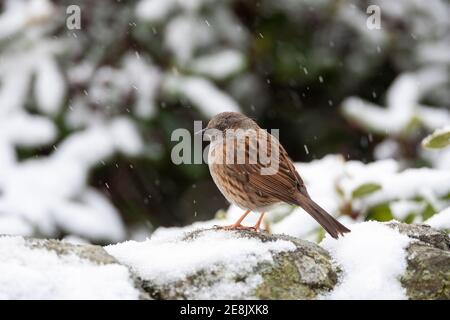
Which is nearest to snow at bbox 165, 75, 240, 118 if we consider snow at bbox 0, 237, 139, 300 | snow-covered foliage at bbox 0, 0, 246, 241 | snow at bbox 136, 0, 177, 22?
snow-covered foliage at bbox 0, 0, 246, 241

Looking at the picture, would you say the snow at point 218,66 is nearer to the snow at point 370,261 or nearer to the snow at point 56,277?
the snow at point 370,261

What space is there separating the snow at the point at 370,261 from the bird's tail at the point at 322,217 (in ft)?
0.12

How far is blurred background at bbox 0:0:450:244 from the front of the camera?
165 inches

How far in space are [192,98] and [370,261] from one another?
94.5 inches

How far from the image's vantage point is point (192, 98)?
15.2 feet

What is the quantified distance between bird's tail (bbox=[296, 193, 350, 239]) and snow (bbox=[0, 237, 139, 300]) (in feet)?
3.03

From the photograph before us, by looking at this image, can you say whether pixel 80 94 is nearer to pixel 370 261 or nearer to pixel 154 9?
pixel 154 9

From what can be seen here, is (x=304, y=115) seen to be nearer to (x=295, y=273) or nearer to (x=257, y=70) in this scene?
(x=257, y=70)

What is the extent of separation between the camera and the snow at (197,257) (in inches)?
89.2

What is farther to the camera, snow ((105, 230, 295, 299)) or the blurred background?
the blurred background

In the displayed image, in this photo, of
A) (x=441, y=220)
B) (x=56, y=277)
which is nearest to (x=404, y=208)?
(x=441, y=220)

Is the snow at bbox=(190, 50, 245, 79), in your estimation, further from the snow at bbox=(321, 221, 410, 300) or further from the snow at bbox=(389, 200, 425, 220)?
the snow at bbox=(321, 221, 410, 300)

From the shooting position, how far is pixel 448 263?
237cm

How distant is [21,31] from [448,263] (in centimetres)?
311
